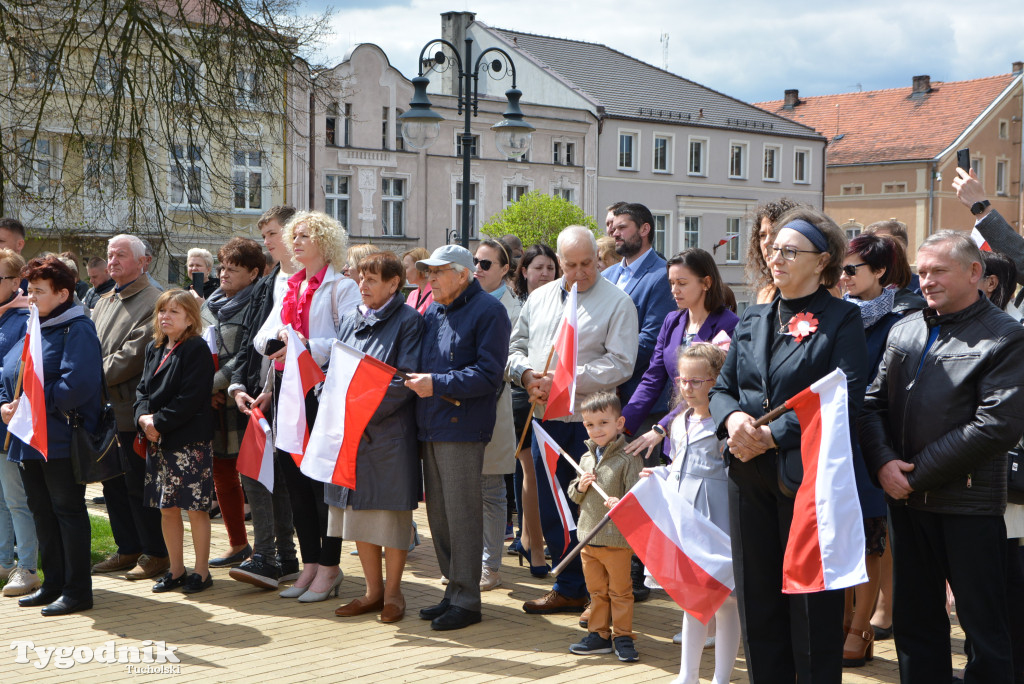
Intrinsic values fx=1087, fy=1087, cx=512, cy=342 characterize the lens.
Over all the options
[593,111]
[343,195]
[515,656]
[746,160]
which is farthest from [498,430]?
[746,160]

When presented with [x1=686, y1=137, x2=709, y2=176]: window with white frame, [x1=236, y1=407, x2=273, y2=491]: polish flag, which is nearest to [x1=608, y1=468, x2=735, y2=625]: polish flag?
[x1=236, y1=407, x2=273, y2=491]: polish flag

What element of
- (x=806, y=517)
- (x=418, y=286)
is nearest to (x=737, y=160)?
(x=418, y=286)

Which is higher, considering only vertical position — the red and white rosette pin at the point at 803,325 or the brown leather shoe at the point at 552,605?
the red and white rosette pin at the point at 803,325

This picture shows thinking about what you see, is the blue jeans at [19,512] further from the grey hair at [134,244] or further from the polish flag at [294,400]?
the polish flag at [294,400]

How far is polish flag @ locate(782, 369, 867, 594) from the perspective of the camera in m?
4.17

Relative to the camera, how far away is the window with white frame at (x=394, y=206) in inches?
1729

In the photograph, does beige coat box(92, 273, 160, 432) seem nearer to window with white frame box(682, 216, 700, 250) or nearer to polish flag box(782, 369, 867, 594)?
polish flag box(782, 369, 867, 594)

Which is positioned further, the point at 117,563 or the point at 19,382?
the point at 117,563

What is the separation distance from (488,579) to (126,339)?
3090mm

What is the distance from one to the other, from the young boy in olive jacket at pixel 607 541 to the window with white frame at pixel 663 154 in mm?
46316

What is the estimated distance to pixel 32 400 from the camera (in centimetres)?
664

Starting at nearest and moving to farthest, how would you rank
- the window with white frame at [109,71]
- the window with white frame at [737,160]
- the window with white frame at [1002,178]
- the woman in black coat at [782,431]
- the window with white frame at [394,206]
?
the woman in black coat at [782,431], the window with white frame at [109,71], the window with white frame at [394,206], the window with white frame at [737,160], the window with white frame at [1002,178]

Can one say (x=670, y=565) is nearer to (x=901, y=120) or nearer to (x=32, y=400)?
(x=32, y=400)

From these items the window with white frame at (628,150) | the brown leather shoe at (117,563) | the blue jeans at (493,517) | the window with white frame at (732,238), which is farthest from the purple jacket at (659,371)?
the window with white frame at (732,238)
